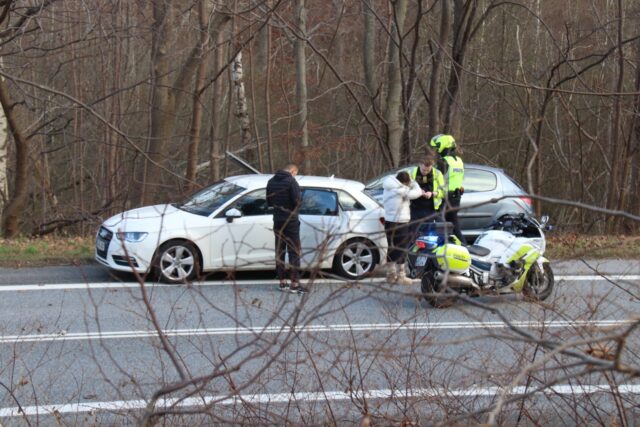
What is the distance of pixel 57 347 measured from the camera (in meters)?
8.87

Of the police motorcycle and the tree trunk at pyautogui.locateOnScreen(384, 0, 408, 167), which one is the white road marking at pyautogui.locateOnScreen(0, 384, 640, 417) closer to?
the police motorcycle

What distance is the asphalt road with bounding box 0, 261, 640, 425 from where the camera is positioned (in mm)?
4539

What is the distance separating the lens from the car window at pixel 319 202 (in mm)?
13219

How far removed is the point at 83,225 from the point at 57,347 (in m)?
13.2

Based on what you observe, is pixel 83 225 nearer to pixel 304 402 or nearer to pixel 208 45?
pixel 208 45

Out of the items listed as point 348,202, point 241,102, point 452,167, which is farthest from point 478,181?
point 241,102

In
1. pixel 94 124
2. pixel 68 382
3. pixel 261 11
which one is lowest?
pixel 68 382

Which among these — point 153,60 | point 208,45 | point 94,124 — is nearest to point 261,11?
point 208,45

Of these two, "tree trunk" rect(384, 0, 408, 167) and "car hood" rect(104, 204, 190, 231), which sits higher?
"tree trunk" rect(384, 0, 408, 167)

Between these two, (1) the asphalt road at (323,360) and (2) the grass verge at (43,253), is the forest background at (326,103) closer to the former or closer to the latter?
(2) the grass verge at (43,253)

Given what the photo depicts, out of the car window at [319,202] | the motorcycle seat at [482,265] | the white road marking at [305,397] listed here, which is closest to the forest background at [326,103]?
the car window at [319,202]

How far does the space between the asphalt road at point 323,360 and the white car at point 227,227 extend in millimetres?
813

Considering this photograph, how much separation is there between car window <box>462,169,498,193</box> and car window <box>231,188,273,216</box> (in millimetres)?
4472

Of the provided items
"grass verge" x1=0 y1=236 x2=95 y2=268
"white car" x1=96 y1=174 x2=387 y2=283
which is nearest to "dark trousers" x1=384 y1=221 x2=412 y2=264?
"white car" x1=96 y1=174 x2=387 y2=283
